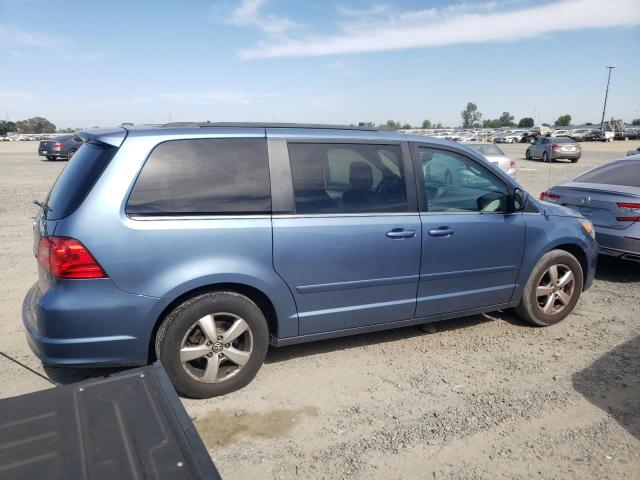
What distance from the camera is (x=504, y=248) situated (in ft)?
14.0

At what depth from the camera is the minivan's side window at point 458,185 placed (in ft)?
13.3

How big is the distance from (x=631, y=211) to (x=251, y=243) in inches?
188

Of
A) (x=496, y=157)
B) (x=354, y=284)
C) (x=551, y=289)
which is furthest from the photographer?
(x=496, y=157)

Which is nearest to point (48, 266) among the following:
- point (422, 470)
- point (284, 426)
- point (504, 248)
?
point (284, 426)

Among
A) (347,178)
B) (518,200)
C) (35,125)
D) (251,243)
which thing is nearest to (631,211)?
(518,200)

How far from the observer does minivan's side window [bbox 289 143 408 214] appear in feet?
11.6

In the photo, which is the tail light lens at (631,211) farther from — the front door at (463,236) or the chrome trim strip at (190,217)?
the chrome trim strip at (190,217)

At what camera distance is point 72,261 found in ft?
9.50

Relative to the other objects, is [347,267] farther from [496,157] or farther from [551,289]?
[496,157]

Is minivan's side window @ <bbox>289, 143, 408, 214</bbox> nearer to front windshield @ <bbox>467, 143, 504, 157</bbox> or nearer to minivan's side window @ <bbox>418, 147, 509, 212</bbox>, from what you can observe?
minivan's side window @ <bbox>418, 147, 509, 212</bbox>

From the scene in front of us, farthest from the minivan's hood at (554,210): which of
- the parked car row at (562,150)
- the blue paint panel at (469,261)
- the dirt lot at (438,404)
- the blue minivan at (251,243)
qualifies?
the parked car row at (562,150)

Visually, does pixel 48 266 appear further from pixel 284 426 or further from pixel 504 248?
pixel 504 248

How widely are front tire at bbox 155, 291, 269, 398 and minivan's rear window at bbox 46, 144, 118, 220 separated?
0.90 m

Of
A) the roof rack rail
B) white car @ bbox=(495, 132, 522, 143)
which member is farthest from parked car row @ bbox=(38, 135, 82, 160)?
white car @ bbox=(495, 132, 522, 143)
